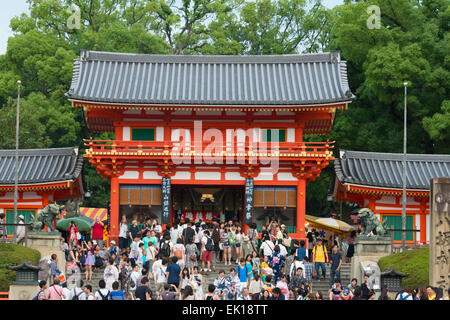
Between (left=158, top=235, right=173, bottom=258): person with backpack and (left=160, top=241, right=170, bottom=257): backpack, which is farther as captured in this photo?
(left=158, top=235, right=173, bottom=258): person with backpack

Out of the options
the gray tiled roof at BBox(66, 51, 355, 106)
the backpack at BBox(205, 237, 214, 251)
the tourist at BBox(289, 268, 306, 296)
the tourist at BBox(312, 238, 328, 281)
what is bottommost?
the tourist at BBox(289, 268, 306, 296)

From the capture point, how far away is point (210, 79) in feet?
131

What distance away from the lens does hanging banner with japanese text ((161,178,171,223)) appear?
120 feet

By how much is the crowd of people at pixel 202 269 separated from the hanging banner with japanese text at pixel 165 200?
13.0 feet

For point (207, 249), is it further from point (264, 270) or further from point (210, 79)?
point (210, 79)

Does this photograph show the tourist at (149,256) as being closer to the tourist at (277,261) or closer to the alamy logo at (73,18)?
the tourist at (277,261)

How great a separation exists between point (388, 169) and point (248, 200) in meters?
6.75

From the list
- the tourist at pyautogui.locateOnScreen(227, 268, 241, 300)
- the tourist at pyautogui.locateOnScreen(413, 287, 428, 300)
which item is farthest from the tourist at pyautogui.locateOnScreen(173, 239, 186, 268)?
the tourist at pyautogui.locateOnScreen(413, 287, 428, 300)

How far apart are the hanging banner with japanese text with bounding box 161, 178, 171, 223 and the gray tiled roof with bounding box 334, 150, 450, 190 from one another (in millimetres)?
7769

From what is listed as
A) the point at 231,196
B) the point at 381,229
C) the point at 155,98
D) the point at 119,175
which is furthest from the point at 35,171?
the point at 381,229

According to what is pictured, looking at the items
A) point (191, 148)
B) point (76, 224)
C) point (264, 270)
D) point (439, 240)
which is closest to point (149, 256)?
point (264, 270)

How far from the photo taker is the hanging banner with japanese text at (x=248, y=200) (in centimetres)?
3662

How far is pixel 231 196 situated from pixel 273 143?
400 cm

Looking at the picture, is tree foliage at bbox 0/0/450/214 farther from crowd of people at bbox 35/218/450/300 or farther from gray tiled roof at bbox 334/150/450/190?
crowd of people at bbox 35/218/450/300
